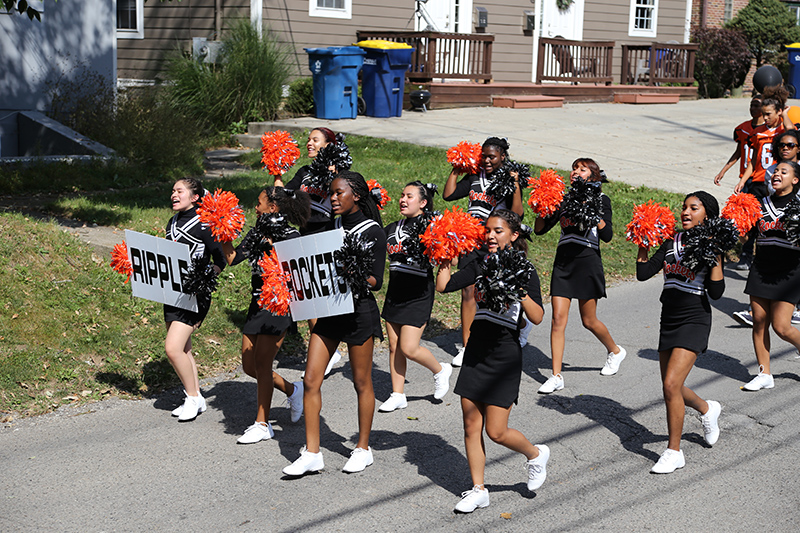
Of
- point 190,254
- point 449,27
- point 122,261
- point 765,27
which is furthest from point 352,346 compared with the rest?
point 765,27

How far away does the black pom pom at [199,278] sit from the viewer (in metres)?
5.77

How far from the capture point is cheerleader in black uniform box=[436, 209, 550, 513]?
4762mm

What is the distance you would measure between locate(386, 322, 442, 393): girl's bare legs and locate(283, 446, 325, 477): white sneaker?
4.18 feet

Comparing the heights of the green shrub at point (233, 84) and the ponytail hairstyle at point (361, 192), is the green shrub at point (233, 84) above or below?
above

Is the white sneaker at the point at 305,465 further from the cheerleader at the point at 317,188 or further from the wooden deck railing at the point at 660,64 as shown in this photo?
the wooden deck railing at the point at 660,64

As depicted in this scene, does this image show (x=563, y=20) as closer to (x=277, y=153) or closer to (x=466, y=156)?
(x=466, y=156)

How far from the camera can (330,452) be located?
5621 mm

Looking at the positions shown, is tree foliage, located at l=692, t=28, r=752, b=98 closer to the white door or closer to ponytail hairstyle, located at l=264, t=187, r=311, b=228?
the white door

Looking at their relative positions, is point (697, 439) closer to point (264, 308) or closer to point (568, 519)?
point (568, 519)

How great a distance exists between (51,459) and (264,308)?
1656 millimetres

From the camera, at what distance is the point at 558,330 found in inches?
271

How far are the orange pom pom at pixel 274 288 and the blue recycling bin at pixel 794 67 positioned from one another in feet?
80.6

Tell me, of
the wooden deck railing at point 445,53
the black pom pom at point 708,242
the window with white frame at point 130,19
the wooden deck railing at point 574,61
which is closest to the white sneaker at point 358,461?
the black pom pom at point 708,242

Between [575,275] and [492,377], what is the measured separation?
242 centimetres
